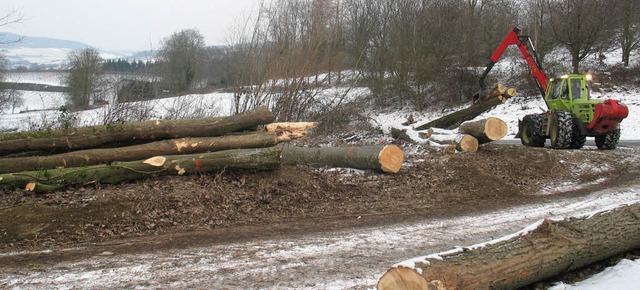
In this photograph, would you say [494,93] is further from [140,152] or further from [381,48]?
[381,48]

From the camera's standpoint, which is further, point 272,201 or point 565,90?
point 565,90

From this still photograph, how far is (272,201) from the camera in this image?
7754 mm

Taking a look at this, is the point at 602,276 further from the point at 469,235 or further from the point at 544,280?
the point at 469,235

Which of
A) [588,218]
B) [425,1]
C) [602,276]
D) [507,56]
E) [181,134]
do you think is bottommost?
[602,276]

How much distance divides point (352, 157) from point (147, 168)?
4245mm

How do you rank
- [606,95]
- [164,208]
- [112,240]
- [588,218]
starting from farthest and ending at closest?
[606,95] < [164,208] < [112,240] < [588,218]

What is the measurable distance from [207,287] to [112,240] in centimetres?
235

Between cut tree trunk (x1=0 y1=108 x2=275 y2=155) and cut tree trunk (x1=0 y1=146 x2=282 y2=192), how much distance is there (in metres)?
0.69

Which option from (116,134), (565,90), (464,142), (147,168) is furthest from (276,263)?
(565,90)

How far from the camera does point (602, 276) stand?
478cm

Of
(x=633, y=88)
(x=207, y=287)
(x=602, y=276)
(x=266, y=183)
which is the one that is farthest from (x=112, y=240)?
(x=633, y=88)

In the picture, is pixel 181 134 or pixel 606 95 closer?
pixel 181 134

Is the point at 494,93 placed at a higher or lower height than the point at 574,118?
higher

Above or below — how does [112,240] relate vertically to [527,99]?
below
